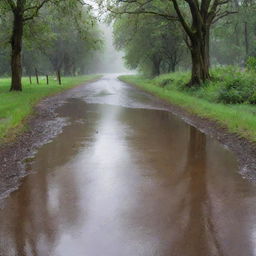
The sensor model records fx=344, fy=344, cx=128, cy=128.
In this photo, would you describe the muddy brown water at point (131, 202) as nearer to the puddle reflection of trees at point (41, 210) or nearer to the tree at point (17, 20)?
the puddle reflection of trees at point (41, 210)

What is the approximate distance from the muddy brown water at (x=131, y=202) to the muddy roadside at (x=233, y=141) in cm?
20

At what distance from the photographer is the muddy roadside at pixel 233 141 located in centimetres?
684

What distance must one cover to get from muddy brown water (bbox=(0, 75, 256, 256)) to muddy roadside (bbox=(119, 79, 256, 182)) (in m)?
0.20

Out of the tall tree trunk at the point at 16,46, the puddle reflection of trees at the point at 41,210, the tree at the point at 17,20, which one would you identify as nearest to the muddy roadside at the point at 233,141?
the puddle reflection of trees at the point at 41,210

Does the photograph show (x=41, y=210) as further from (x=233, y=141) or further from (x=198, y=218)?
(x=233, y=141)

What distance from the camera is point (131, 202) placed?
5184 mm

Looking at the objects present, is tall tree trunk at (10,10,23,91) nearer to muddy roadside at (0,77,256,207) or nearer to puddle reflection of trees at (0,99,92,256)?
muddy roadside at (0,77,256,207)

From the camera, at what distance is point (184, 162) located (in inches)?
286

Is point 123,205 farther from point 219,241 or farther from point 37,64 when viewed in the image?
point 37,64

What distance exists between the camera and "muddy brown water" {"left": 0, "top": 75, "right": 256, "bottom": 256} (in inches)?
158

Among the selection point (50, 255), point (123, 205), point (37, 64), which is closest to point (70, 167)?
point (123, 205)

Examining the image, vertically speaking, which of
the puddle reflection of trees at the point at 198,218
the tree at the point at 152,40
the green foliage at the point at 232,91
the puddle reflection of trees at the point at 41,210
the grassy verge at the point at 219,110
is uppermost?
the tree at the point at 152,40

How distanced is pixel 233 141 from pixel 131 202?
4.82 meters

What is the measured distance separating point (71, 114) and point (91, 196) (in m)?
8.76
